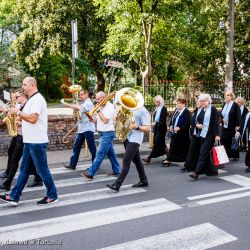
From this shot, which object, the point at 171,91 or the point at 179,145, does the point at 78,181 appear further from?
the point at 171,91

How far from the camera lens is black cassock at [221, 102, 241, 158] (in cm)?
1019

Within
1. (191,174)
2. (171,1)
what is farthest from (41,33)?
(191,174)

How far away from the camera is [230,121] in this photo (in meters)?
10.4

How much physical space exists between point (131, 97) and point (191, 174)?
232cm

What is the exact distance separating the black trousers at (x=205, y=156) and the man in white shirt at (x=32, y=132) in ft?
10.7

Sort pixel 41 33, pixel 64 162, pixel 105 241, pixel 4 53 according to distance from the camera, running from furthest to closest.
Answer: pixel 41 33, pixel 4 53, pixel 64 162, pixel 105 241

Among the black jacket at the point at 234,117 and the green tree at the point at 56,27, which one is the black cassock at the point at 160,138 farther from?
the green tree at the point at 56,27

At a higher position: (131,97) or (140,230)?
(131,97)

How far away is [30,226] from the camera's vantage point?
5.32m

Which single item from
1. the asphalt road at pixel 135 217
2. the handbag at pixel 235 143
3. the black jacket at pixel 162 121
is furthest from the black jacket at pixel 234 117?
the asphalt road at pixel 135 217

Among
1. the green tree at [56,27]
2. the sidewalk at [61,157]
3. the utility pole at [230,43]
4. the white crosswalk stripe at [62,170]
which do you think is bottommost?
the white crosswalk stripe at [62,170]

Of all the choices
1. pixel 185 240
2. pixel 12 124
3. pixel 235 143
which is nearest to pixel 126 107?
pixel 12 124

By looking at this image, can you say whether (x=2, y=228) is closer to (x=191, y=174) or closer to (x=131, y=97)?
(x=131, y=97)

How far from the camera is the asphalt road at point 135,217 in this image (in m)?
4.81
